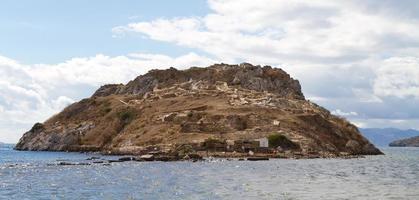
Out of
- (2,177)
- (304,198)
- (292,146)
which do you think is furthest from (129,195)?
(292,146)

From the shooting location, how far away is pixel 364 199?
54844 millimetres

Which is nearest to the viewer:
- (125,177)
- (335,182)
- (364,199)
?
(364,199)

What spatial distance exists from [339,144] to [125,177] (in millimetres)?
111378

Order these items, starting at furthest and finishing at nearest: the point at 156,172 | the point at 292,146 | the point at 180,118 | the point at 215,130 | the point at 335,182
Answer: the point at 180,118, the point at 215,130, the point at 292,146, the point at 156,172, the point at 335,182

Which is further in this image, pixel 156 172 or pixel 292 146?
pixel 292 146

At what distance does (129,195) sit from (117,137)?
459ft

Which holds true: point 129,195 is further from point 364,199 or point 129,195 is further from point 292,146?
point 292,146

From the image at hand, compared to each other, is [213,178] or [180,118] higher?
[180,118]

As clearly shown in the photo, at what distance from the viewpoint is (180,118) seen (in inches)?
7343

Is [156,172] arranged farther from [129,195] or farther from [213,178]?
[129,195]

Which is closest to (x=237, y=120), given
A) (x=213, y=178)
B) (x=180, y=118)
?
(x=180, y=118)

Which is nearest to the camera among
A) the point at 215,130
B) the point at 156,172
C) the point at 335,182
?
the point at 335,182

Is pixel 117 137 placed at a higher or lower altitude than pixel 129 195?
higher

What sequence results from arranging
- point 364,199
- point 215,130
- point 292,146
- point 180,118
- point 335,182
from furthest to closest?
point 180,118
point 215,130
point 292,146
point 335,182
point 364,199
